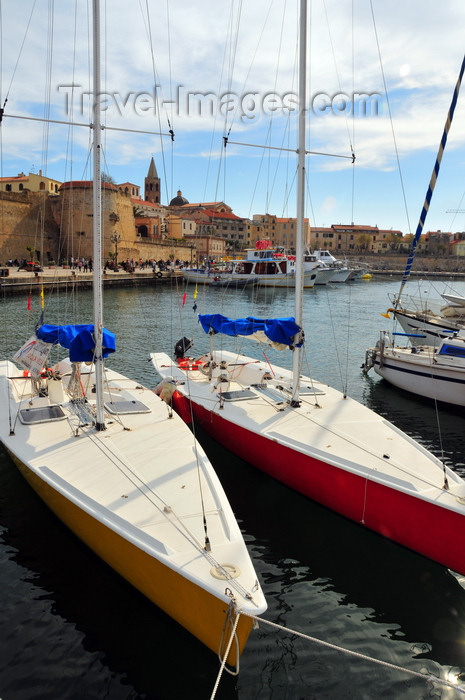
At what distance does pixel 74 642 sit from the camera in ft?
18.6

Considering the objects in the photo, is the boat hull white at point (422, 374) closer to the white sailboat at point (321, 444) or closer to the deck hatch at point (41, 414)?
the white sailboat at point (321, 444)

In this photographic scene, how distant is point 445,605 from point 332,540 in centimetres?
183

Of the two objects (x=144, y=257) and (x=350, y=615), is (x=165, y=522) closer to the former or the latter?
(x=350, y=615)

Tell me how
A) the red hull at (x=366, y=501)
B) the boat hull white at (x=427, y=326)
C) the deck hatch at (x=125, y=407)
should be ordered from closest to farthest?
1. the red hull at (x=366, y=501)
2. the deck hatch at (x=125, y=407)
3. the boat hull white at (x=427, y=326)

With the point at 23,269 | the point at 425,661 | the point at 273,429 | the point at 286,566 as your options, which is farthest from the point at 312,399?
the point at 23,269

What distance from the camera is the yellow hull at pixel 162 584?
5020 millimetres

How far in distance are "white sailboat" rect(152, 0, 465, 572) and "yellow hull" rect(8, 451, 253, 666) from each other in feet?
10.2

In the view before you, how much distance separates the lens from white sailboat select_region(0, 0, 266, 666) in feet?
16.9

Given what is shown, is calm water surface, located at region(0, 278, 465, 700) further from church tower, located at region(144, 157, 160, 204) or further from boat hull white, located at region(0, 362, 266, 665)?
church tower, located at region(144, 157, 160, 204)

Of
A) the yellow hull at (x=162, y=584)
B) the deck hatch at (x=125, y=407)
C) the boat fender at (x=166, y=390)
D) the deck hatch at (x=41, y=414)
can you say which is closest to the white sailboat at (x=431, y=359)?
the boat fender at (x=166, y=390)

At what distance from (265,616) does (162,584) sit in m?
1.49

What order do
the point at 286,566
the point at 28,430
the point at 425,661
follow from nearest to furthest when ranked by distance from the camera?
the point at 425,661 < the point at 286,566 < the point at 28,430

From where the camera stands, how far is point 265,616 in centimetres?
621

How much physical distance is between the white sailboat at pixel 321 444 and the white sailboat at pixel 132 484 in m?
1.44
